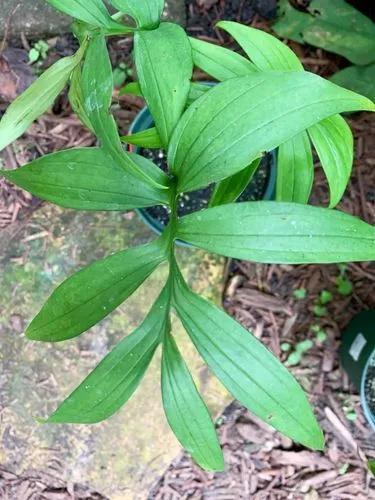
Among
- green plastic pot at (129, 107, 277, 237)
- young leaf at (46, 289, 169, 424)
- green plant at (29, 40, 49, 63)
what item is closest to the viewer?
young leaf at (46, 289, 169, 424)

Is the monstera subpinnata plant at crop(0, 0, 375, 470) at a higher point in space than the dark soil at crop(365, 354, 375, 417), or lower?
higher

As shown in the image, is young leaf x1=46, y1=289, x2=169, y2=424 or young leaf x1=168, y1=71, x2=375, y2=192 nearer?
young leaf x1=168, y1=71, x2=375, y2=192

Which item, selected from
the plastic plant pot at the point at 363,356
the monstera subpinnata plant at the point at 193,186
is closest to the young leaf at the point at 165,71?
the monstera subpinnata plant at the point at 193,186

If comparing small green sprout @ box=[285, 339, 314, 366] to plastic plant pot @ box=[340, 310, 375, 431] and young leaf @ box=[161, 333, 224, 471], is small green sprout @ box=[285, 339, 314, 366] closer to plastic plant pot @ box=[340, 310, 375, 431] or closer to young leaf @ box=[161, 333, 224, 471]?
plastic plant pot @ box=[340, 310, 375, 431]

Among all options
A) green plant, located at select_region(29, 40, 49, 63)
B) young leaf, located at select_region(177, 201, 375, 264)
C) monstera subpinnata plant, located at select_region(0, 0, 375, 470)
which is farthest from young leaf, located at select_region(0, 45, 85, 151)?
green plant, located at select_region(29, 40, 49, 63)

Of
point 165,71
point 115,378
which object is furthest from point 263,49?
point 115,378

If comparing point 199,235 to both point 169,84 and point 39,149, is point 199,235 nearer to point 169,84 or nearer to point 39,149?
point 169,84
